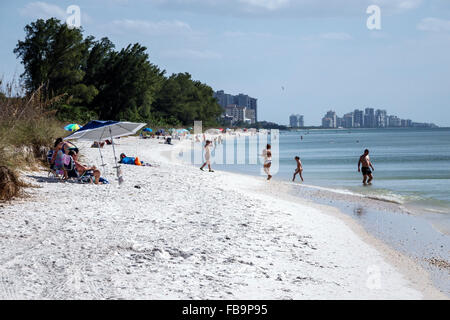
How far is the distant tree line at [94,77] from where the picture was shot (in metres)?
47.2

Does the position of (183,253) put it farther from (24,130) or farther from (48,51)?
(48,51)

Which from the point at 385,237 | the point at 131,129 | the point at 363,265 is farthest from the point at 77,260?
the point at 131,129

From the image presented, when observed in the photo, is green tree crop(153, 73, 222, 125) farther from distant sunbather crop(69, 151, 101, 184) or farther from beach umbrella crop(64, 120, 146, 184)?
distant sunbather crop(69, 151, 101, 184)

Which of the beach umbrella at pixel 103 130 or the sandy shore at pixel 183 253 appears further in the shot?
→ the beach umbrella at pixel 103 130

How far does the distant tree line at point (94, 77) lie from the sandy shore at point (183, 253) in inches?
848

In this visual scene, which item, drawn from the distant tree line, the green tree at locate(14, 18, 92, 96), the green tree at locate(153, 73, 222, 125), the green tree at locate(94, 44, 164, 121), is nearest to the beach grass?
the distant tree line

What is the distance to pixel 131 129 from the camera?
535 inches

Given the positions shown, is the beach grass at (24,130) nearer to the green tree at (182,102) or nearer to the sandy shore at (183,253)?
the sandy shore at (183,253)

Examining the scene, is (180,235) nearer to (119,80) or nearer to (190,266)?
(190,266)

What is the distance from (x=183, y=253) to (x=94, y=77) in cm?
5774

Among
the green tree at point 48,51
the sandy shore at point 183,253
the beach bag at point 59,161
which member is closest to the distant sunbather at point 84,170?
the beach bag at point 59,161

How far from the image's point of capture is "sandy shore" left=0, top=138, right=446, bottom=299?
15.7 feet

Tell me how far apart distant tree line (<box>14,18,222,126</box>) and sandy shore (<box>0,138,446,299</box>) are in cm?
2154

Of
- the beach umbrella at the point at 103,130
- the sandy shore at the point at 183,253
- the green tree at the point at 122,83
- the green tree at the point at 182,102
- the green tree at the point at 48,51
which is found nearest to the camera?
the sandy shore at the point at 183,253
